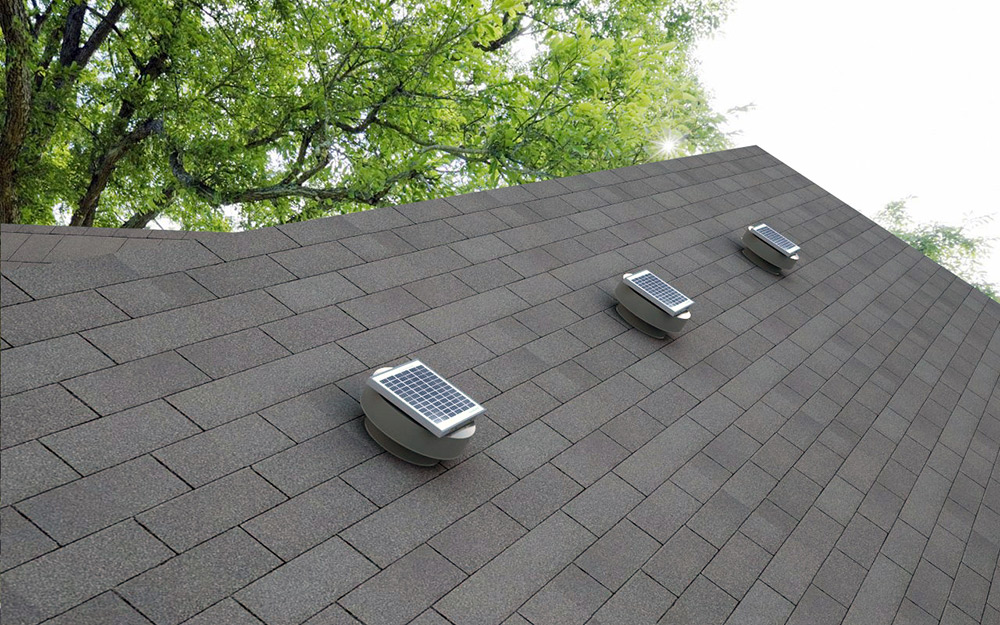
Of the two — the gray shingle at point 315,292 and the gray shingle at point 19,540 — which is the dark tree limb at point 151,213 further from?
the gray shingle at point 19,540

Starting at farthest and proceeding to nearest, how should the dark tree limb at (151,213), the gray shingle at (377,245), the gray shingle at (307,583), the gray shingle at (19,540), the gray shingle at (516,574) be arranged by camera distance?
the dark tree limb at (151,213)
the gray shingle at (377,245)
the gray shingle at (516,574)
the gray shingle at (307,583)
the gray shingle at (19,540)

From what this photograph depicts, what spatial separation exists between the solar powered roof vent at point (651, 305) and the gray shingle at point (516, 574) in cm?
230

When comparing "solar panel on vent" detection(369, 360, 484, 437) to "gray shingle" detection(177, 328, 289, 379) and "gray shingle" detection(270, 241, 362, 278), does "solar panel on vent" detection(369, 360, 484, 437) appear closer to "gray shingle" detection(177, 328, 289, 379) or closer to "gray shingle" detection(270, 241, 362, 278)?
"gray shingle" detection(177, 328, 289, 379)

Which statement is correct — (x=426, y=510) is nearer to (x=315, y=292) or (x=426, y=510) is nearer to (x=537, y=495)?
(x=537, y=495)

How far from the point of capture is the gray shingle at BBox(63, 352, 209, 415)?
119 inches

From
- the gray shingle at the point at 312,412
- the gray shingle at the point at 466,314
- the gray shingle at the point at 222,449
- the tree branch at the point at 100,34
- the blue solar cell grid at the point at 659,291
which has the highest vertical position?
the tree branch at the point at 100,34

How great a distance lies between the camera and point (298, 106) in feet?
43.3

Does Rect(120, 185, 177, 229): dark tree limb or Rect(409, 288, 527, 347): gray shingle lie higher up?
Rect(409, 288, 527, 347): gray shingle

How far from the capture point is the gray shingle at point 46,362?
2.93 meters

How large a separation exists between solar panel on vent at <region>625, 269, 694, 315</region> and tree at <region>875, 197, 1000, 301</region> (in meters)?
36.2

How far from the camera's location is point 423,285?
4914mm

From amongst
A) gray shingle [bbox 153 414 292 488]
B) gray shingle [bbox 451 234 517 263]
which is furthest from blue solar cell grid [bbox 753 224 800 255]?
gray shingle [bbox 153 414 292 488]

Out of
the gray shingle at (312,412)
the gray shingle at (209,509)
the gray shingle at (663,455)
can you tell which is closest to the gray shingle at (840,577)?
the gray shingle at (663,455)

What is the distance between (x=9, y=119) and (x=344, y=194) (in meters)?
5.20
